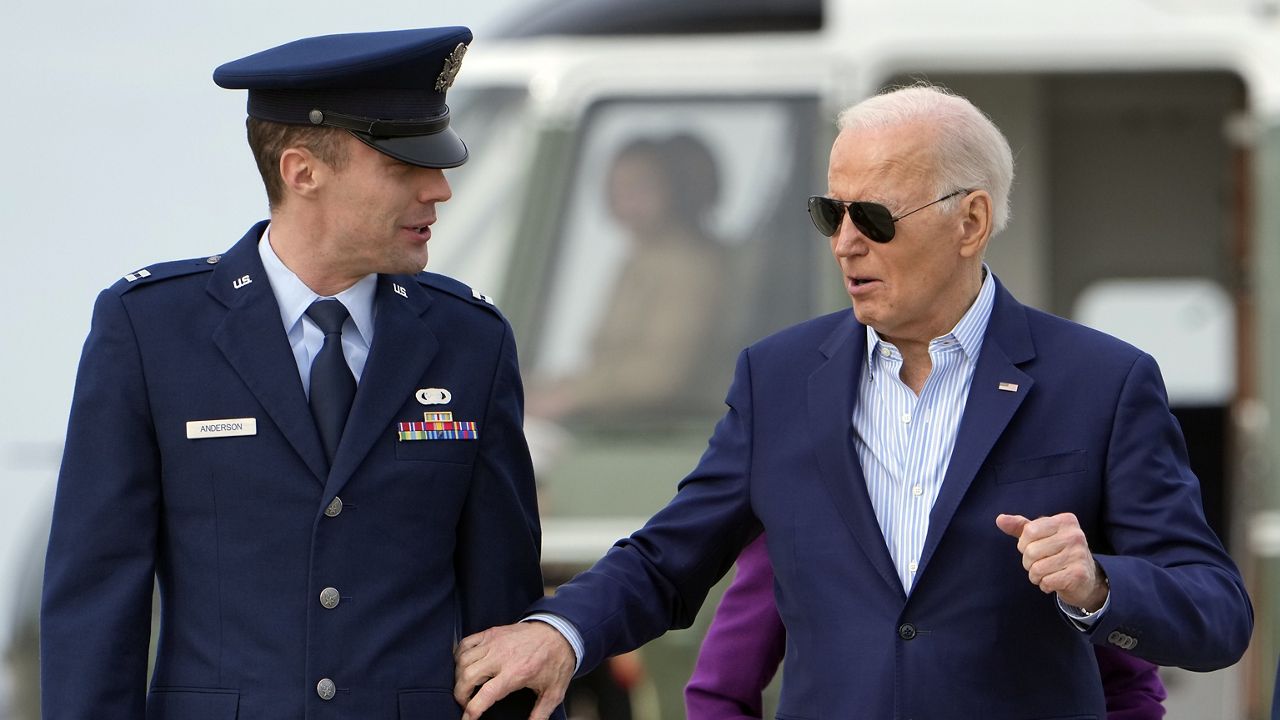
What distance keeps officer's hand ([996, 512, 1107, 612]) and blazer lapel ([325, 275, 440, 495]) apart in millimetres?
950

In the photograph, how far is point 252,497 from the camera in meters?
2.58

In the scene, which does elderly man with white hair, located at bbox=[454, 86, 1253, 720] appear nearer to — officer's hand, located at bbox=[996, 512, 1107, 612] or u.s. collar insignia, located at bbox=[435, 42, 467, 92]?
officer's hand, located at bbox=[996, 512, 1107, 612]

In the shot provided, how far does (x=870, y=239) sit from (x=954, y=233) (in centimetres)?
14

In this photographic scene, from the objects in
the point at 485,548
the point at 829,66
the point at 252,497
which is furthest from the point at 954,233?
the point at 829,66

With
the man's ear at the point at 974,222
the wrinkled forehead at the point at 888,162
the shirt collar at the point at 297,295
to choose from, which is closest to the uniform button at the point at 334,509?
the shirt collar at the point at 297,295

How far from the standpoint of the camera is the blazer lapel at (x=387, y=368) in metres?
2.61

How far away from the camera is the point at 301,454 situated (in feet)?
8.49

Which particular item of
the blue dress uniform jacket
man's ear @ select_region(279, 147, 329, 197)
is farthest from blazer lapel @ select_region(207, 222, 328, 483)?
man's ear @ select_region(279, 147, 329, 197)

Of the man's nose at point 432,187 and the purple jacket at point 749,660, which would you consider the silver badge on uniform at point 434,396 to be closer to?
the man's nose at point 432,187

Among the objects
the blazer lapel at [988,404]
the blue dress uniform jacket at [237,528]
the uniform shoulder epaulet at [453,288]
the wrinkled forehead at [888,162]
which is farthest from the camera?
the uniform shoulder epaulet at [453,288]

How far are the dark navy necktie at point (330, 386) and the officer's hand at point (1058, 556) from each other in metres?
1.02

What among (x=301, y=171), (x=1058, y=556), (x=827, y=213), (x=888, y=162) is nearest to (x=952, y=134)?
(x=888, y=162)

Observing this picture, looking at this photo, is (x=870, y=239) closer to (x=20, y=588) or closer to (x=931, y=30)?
(x=931, y=30)

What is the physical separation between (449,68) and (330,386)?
1.95 feet
